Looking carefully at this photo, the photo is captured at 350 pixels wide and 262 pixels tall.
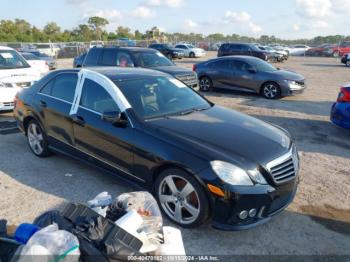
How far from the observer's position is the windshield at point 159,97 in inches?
161

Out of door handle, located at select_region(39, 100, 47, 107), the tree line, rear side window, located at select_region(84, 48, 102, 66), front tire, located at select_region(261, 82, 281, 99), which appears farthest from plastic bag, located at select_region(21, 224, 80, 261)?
the tree line

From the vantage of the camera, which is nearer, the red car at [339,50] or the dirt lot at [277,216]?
the dirt lot at [277,216]

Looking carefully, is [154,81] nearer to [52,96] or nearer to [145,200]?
[52,96]

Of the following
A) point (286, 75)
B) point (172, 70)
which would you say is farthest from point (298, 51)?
point (172, 70)

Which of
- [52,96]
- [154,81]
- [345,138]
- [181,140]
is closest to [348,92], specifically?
[345,138]

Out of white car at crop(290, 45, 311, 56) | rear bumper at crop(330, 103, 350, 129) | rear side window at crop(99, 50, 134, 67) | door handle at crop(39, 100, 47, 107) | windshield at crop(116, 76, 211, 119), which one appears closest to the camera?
windshield at crop(116, 76, 211, 119)

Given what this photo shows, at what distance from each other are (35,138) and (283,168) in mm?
3955

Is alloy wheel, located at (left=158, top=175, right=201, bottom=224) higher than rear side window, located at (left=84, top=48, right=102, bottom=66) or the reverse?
the reverse

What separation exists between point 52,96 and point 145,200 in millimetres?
2992

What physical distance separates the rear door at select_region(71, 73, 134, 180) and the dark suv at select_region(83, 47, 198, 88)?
6.16 m

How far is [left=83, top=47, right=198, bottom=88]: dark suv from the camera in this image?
35.1 feet

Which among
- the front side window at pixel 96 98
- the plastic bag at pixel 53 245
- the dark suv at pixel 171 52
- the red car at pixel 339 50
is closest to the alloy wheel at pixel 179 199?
the front side window at pixel 96 98

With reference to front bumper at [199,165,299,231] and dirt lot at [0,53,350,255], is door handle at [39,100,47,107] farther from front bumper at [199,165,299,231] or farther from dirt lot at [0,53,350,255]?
front bumper at [199,165,299,231]

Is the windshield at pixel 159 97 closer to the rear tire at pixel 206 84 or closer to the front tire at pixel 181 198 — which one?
the front tire at pixel 181 198
